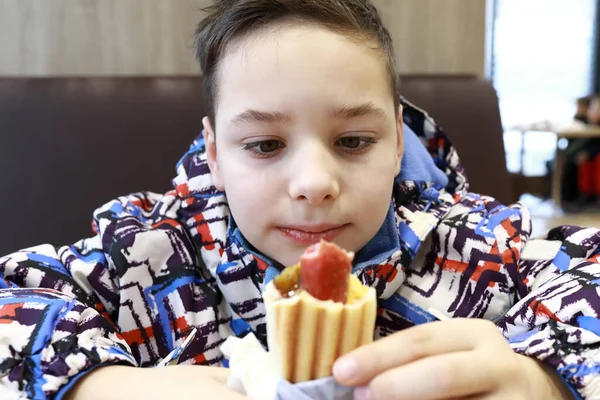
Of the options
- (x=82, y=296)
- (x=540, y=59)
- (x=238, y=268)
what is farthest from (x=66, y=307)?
(x=540, y=59)

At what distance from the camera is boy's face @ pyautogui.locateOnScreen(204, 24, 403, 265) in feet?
2.14

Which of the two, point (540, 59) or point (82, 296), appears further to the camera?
point (540, 59)

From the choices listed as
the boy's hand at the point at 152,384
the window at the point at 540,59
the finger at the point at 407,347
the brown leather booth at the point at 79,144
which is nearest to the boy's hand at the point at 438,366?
the finger at the point at 407,347

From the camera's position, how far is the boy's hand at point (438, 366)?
0.44 m

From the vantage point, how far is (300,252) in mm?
686

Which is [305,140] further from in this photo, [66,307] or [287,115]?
[66,307]

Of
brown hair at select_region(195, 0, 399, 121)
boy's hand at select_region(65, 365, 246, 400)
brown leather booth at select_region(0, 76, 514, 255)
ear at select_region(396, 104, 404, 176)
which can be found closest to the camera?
boy's hand at select_region(65, 365, 246, 400)

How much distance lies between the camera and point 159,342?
0.86 metres

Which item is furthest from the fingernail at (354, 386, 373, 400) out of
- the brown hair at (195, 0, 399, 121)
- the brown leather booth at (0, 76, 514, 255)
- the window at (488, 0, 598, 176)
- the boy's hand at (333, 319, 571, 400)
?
→ the window at (488, 0, 598, 176)

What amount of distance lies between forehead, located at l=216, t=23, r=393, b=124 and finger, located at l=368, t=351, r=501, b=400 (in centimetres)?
33

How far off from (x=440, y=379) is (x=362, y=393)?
0.23 ft

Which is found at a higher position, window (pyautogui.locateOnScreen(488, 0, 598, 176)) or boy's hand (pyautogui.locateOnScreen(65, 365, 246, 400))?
window (pyautogui.locateOnScreen(488, 0, 598, 176))

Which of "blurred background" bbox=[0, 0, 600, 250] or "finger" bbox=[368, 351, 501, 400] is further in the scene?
"blurred background" bbox=[0, 0, 600, 250]

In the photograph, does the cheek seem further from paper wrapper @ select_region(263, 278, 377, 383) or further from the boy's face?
paper wrapper @ select_region(263, 278, 377, 383)
